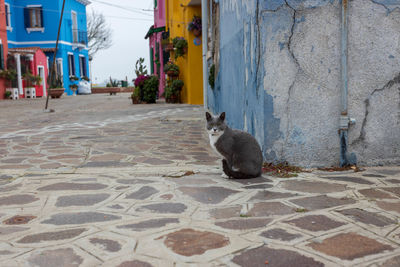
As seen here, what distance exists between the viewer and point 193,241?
7.67 ft

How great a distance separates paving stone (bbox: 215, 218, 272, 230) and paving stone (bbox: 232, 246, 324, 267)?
35cm

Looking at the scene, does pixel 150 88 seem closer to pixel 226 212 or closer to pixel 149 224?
pixel 226 212

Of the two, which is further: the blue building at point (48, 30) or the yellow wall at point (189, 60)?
the blue building at point (48, 30)

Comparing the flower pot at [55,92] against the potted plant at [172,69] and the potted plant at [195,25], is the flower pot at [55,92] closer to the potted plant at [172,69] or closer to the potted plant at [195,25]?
the potted plant at [172,69]

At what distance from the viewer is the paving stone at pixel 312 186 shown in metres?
3.38

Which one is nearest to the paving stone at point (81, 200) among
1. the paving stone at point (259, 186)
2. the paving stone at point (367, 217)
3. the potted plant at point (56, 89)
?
the paving stone at point (259, 186)

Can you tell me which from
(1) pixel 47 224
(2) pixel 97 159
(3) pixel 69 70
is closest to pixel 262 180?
(1) pixel 47 224

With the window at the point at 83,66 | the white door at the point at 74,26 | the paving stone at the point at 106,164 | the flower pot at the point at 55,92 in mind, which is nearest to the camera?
the paving stone at the point at 106,164

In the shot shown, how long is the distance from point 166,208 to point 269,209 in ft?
2.54

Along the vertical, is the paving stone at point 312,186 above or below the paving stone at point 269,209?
above

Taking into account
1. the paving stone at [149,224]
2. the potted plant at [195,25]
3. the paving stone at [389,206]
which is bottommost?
the paving stone at [389,206]

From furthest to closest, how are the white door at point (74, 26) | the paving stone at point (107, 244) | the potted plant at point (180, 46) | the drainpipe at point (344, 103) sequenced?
the white door at point (74, 26) → the potted plant at point (180, 46) → the drainpipe at point (344, 103) → the paving stone at point (107, 244)

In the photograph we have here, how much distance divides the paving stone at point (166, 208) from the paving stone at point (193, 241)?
1.40 feet

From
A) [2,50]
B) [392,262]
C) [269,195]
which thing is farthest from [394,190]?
[2,50]
